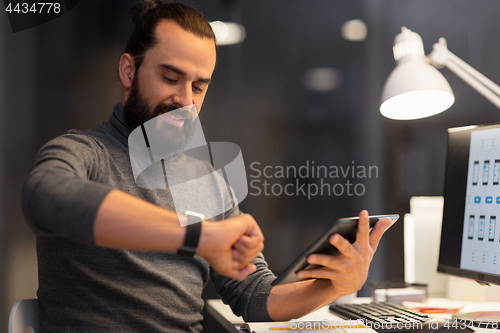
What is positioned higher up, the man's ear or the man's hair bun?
the man's hair bun

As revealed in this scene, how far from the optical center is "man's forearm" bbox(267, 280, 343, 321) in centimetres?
96

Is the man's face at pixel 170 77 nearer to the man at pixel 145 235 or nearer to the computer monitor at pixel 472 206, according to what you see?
the man at pixel 145 235

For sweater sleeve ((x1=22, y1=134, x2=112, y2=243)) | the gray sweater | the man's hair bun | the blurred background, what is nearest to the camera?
sweater sleeve ((x1=22, y1=134, x2=112, y2=243))

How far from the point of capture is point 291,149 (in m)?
1.63

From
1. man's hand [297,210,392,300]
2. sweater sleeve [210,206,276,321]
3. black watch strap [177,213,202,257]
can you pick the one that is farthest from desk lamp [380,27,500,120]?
black watch strap [177,213,202,257]

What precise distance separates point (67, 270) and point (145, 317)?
0.67ft

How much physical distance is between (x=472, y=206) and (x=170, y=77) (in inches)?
33.9

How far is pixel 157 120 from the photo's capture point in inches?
43.4

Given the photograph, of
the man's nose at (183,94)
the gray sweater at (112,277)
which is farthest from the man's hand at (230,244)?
the man's nose at (183,94)

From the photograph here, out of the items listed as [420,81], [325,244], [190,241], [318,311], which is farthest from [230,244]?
[420,81]

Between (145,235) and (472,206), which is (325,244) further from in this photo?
(472,206)

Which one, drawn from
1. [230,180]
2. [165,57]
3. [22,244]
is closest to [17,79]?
[22,244]

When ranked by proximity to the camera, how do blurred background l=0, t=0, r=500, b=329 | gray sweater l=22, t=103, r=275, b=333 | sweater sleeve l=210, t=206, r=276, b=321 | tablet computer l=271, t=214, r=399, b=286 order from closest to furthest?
tablet computer l=271, t=214, r=399, b=286 → gray sweater l=22, t=103, r=275, b=333 → sweater sleeve l=210, t=206, r=276, b=321 → blurred background l=0, t=0, r=500, b=329

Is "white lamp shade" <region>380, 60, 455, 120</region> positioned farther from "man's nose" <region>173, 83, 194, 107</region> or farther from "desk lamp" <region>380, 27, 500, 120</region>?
"man's nose" <region>173, 83, 194, 107</region>
